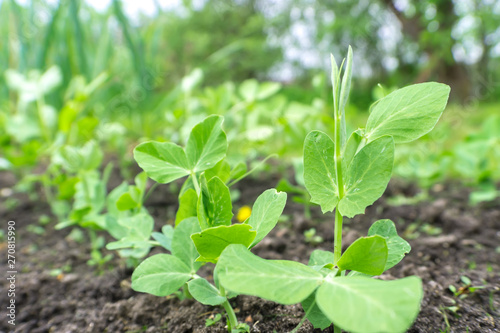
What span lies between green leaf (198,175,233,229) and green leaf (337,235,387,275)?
0.57ft

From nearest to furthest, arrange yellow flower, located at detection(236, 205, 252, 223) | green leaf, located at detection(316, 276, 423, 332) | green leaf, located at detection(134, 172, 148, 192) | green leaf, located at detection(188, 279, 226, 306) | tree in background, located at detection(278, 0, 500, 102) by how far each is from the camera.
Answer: green leaf, located at detection(316, 276, 423, 332) < green leaf, located at detection(188, 279, 226, 306) < green leaf, located at detection(134, 172, 148, 192) < yellow flower, located at detection(236, 205, 252, 223) < tree in background, located at detection(278, 0, 500, 102)

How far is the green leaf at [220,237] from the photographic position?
46cm

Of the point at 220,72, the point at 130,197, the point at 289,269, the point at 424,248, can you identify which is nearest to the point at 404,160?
the point at 424,248

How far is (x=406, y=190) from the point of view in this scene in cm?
161

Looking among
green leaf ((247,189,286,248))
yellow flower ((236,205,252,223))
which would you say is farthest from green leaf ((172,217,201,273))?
yellow flower ((236,205,252,223))

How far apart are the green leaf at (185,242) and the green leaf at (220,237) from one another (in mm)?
99

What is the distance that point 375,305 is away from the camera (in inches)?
13.2

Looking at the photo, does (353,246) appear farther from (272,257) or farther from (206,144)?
(272,257)

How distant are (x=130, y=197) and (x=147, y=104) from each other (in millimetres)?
1617

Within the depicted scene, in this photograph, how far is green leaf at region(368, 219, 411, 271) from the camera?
0.50 metres

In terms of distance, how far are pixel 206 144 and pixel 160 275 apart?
0.69 ft

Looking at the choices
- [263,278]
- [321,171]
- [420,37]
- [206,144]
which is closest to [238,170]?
[206,144]

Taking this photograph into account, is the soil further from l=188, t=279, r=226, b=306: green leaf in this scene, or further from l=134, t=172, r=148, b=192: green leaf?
l=134, t=172, r=148, b=192: green leaf

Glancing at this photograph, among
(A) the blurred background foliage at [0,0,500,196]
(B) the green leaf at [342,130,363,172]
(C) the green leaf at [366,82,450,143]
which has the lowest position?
(B) the green leaf at [342,130,363,172]
